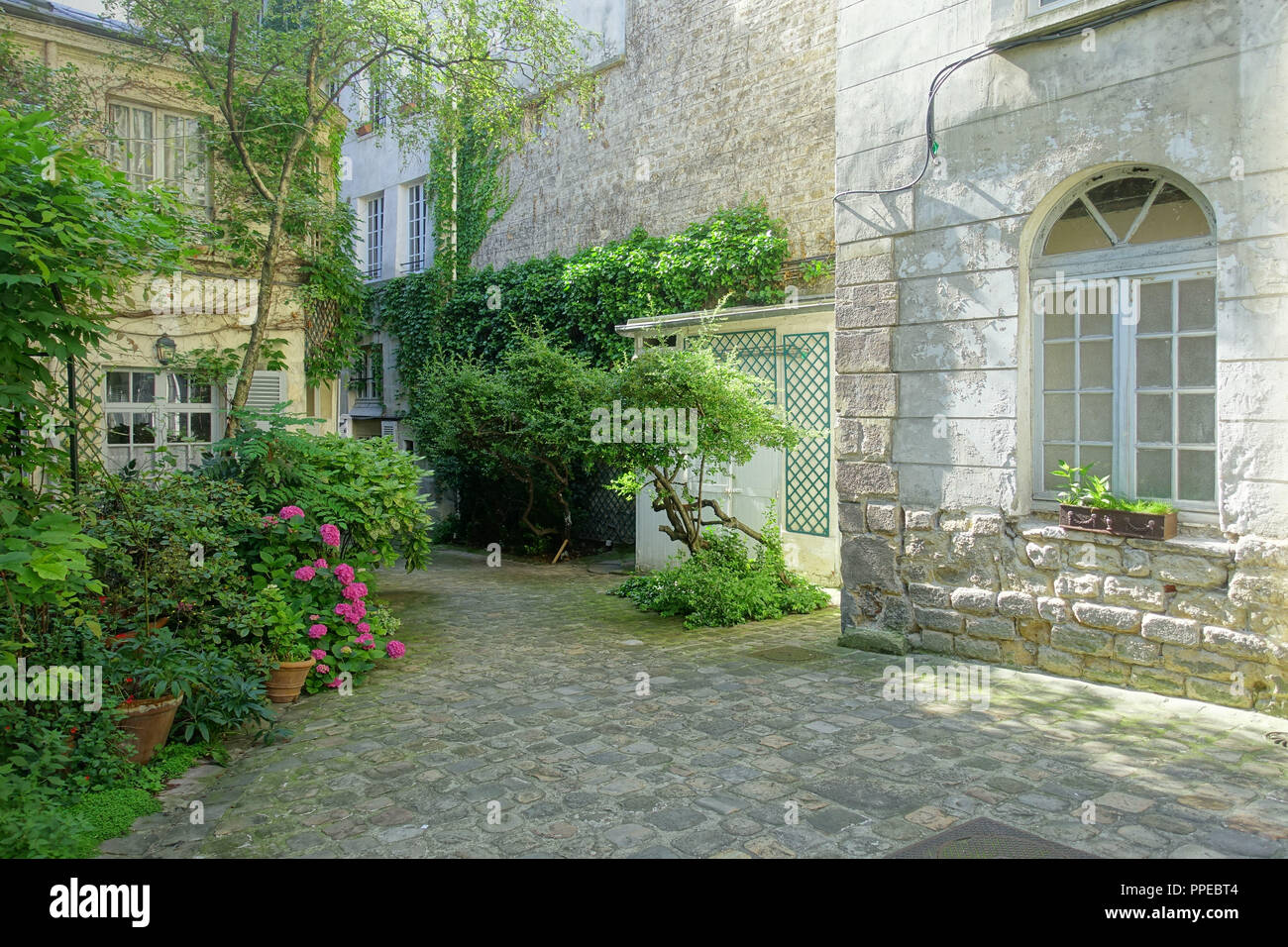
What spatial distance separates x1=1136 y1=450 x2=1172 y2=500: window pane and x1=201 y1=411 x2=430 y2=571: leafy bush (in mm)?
5152

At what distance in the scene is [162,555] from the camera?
514 centimetres

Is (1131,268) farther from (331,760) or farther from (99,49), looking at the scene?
(99,49)

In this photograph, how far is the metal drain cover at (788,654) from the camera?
22.0 feet

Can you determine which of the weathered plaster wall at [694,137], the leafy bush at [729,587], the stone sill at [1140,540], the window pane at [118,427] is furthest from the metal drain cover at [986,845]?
the window pane at [118,427]

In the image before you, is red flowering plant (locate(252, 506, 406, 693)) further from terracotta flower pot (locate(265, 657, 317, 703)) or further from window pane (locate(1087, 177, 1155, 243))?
window pane (locate(1087, 177, 1155, 243))

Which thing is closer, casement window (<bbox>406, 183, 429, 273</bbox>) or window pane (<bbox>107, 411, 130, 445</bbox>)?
window pane (<bbox>107, 411, 130, 445</bbox>)

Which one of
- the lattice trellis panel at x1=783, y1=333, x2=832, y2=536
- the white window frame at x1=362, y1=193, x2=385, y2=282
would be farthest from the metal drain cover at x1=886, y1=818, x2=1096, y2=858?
the white window frame at x1=362, y1=193, x2=385, y2=282

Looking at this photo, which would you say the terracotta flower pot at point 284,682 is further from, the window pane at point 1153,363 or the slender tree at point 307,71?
the window pane at point 1153,363

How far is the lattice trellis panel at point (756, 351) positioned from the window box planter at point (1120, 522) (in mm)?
4292

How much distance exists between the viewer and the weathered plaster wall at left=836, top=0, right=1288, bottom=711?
495 centimetres

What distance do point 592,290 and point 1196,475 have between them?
29.8ft

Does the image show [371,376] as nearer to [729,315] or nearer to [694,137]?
[694,137]

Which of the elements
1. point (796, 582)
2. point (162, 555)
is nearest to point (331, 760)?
point (162, 555)
